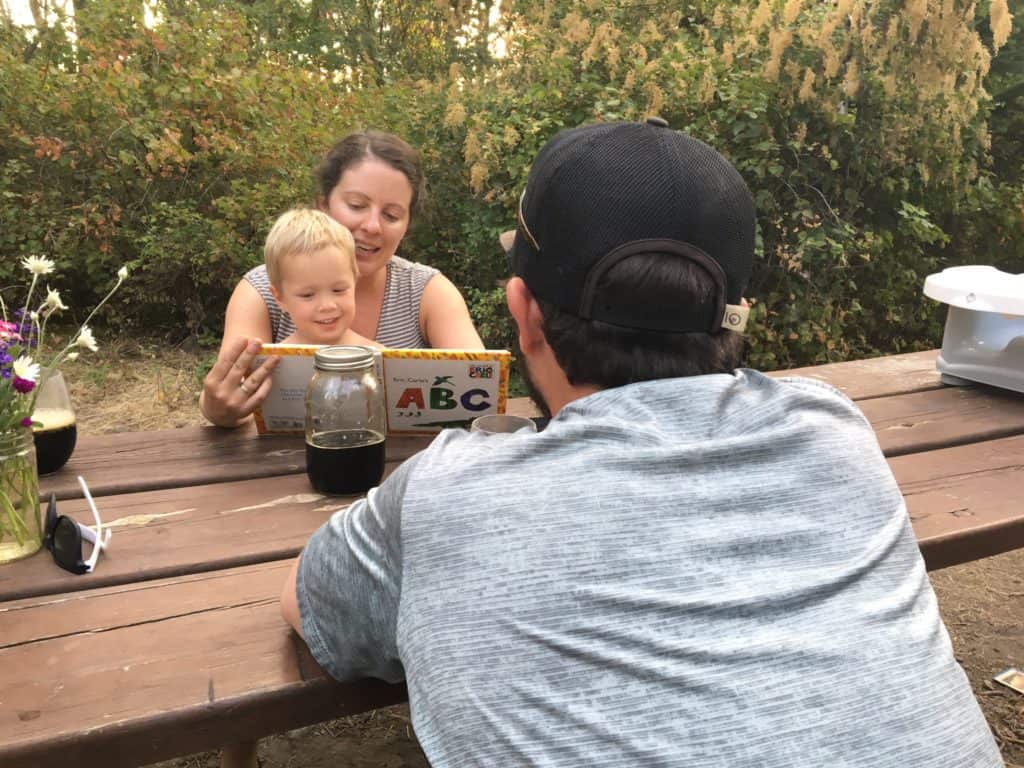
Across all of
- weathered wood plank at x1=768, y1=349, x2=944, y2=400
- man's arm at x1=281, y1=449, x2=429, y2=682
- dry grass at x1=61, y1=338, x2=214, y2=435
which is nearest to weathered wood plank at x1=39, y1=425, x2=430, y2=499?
man's arm at x1=281, y1=449, x2=429, y2=682

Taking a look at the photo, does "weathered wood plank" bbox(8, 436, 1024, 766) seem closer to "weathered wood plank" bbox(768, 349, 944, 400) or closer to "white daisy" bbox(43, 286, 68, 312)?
"white daisy" bbox(43, 286, 68, 312)

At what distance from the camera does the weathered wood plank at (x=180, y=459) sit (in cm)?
160

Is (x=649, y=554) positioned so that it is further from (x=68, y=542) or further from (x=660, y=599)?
(x=68, y=542)

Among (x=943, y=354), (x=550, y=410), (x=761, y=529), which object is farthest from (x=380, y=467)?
(x=943, y=354)

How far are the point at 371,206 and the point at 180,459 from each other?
99 centimetres

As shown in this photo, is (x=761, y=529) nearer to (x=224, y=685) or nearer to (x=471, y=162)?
(x=224, y=685)

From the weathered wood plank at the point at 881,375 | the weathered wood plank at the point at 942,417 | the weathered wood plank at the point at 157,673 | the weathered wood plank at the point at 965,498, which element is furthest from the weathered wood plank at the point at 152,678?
the weathered wood plank at the point at 881,375

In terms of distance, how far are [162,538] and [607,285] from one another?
825 mm

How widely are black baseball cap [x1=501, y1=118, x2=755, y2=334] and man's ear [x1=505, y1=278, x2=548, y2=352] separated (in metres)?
0.03

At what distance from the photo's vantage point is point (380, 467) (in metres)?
1.57

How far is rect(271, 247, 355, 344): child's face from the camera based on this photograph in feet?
6.86

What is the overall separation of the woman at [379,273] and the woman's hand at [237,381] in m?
0.49

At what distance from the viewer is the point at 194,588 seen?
1.23m

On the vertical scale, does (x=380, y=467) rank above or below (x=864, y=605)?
below
